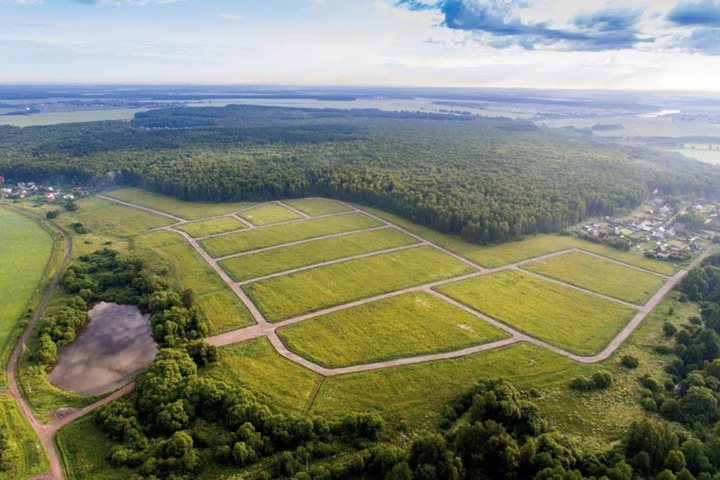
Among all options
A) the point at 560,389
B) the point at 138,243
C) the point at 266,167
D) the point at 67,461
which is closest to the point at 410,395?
the point at 560,389

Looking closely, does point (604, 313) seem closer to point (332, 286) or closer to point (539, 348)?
point (539, 348)

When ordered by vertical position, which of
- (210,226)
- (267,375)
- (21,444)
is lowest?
(267,375)

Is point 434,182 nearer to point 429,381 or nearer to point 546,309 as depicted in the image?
point 546,309

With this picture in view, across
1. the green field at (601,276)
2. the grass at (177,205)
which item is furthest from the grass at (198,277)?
the green field at (601,276)

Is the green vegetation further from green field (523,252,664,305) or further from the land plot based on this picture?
green field (523,252,664,305)

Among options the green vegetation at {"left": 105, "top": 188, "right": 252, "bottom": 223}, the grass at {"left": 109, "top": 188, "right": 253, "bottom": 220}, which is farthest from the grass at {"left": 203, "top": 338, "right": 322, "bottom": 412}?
the green vegetation at {"left": 105, "top": 188, "right": 252, "bottom": 223}

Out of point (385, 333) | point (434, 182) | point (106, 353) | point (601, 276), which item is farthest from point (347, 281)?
point (434, 182)

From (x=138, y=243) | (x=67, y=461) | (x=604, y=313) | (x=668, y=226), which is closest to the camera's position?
(x=67, y=461)
